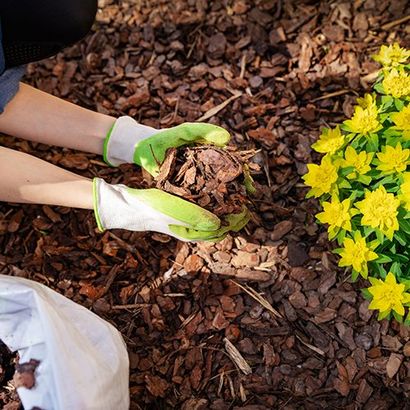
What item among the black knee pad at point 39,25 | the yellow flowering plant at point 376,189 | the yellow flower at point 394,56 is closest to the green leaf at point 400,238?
the yellow flowering plant at point 376,189

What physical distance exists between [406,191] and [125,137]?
859mm

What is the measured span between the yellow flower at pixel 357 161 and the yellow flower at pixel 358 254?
169 millimetres

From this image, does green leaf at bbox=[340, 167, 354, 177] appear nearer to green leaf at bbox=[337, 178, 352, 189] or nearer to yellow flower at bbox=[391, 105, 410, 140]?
green leaf at bbox=[337, 178, 352, 189]

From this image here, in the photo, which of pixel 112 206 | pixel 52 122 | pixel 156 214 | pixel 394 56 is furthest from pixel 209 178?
pixel 394 56

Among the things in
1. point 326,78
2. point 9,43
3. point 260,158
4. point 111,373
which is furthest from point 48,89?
point 111,373

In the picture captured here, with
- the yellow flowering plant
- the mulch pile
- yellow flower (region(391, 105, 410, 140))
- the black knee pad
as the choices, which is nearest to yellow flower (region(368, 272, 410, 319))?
the yellow flowering plant

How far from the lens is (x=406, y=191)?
153 centimetres

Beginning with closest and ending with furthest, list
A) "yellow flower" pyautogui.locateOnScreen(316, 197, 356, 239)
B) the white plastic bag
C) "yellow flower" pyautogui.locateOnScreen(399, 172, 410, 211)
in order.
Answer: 1. the white plastic bag
2. "yellow flower" pyautogui.locateOnScreen(399, 172, 410, 211)
3. "yellow flower" pyautogui.locateOnScreen(316, 197, 356, 239)

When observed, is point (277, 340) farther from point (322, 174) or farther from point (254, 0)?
point (254, 0)

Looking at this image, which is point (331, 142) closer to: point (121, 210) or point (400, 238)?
point (400, 238)

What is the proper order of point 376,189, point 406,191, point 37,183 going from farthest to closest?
point 37,183
point 376,189
point 406,191

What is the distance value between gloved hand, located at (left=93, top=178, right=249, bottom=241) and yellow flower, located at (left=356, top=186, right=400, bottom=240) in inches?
15.2

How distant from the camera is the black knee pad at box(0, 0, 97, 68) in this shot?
1.64 meters

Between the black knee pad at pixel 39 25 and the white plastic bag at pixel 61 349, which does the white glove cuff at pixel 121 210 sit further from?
the black knee pad at pixel 39 25
